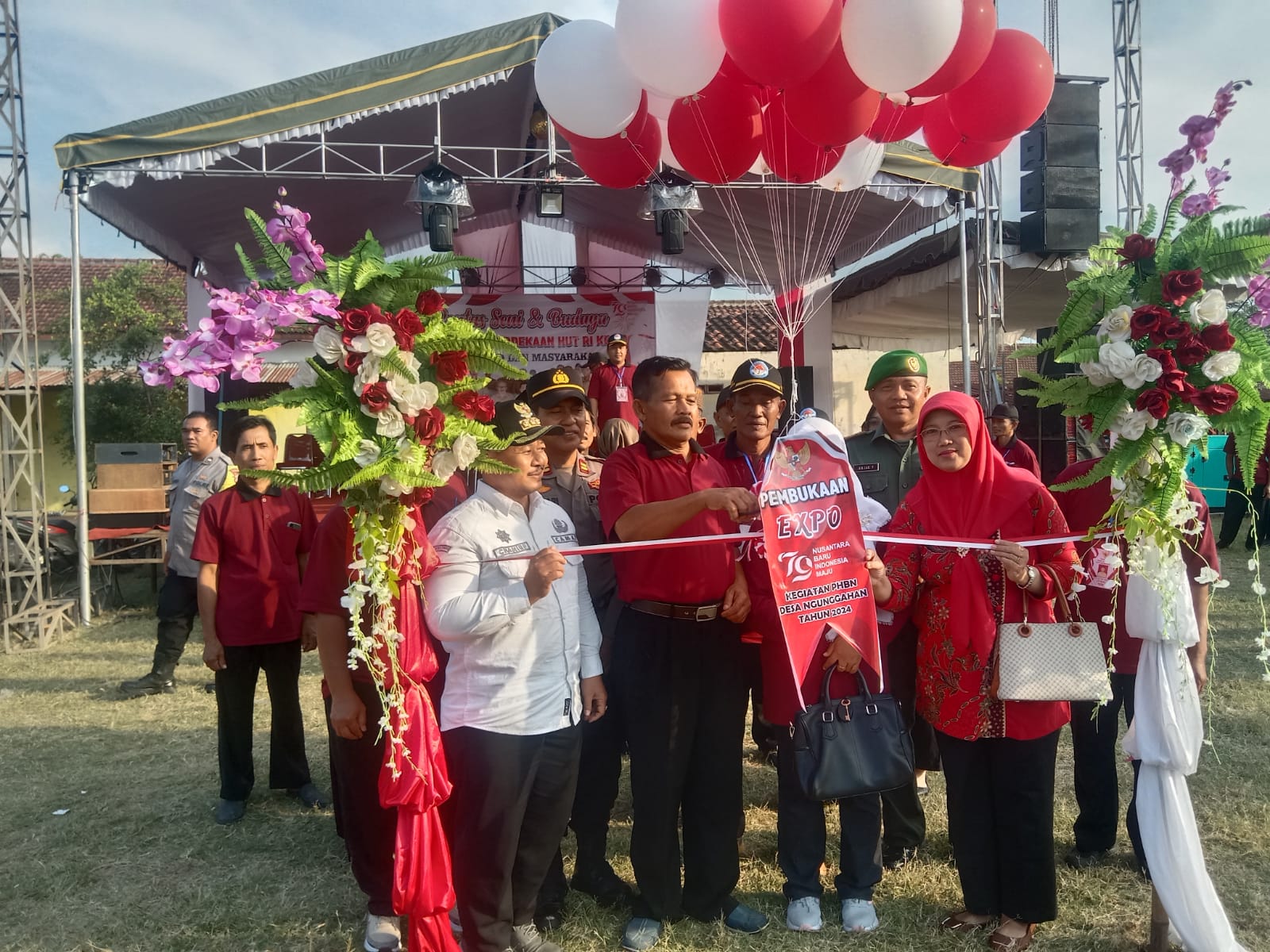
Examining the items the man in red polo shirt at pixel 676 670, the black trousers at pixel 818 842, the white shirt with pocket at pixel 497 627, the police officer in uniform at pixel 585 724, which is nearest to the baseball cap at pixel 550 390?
the police officer in uniform at pixel 585 724

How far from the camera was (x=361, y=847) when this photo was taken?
315cm

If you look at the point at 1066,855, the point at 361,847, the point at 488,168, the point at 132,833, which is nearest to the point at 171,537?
the point at 132,833

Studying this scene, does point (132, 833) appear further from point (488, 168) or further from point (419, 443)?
point (488, 168)

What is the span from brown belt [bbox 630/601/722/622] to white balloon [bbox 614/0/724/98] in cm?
308

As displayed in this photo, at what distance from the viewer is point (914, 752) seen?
3664mm

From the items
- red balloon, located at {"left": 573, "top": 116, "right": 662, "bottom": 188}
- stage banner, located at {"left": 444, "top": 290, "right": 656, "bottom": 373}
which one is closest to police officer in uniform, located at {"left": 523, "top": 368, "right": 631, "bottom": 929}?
red balloon, located at {"left": 573, "top": 116, "right": 662, "bottom": 188}

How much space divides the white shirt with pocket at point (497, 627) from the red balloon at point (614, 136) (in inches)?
136

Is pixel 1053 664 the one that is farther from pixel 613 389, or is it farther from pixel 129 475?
pixel 129 475

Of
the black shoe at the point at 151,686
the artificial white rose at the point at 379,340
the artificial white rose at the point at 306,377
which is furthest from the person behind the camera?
the black shoe at the point at 151,686

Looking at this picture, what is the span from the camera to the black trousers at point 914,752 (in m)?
3.53

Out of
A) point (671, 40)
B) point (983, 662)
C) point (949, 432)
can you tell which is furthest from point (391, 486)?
point (671, 40)

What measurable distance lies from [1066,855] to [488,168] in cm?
1104

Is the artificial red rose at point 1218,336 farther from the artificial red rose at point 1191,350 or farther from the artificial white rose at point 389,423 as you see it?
the artificial white rose at point 389,423

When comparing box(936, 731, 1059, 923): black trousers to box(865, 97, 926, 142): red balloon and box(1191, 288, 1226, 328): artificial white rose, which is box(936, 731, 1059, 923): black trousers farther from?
box(865, 97, 926, 142): red balloon
